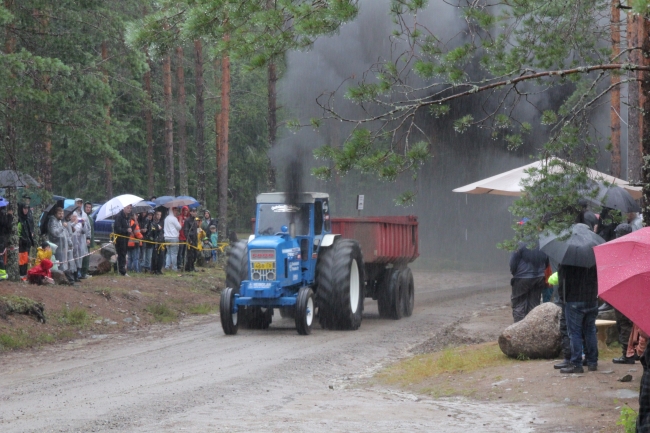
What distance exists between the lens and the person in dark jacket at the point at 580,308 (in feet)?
31.3

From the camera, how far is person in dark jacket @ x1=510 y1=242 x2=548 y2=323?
13609 millimetres

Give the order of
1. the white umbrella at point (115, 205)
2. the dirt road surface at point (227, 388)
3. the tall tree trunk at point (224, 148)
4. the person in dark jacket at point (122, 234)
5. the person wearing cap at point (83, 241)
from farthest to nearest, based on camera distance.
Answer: the tall tree trunk at point (224, 148), the white umbrella at point (115, 205), the person in dark jacket at point (122, 234), the person wearing cap at point (83, 241), the dirt road surface at point (227, 388)

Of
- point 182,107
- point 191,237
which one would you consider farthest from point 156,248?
point 182,107

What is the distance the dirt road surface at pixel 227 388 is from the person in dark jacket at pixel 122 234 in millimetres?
4794

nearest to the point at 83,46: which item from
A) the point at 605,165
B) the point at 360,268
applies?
the point at 360,268

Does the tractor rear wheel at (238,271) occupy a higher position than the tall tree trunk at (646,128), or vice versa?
the tall tree trunk at (646,128)

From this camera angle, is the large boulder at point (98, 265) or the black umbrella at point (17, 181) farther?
the large boulder at point (98, 265)

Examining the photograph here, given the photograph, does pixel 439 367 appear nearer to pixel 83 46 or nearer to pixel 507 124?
pixel 507 124

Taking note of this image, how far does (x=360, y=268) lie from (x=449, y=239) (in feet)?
70.2

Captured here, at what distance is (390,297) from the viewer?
17.6m

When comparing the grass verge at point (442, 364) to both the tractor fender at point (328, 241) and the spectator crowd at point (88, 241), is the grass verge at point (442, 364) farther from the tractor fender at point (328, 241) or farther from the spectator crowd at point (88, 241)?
the spectator crowd at point (88, 241)

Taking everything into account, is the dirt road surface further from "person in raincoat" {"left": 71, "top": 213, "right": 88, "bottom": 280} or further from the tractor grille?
"person in raincoat" {"left": 71, "top": 213, "right": 88, "bottom": 280}

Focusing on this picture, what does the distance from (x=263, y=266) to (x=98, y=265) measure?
7505mm

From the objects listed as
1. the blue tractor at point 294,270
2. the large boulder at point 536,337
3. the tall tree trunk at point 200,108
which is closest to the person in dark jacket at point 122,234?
the blue tractor at point 294,270
